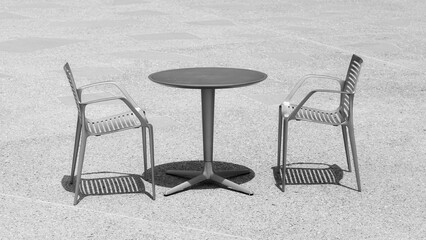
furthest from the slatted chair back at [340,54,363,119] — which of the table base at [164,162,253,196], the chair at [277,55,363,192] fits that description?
the table base at [164,162,253,196]

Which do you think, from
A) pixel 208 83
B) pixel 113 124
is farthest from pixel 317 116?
pixel 113 124

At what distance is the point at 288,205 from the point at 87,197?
157cm

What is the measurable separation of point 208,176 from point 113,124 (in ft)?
2.91

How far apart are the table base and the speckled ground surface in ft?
0.22

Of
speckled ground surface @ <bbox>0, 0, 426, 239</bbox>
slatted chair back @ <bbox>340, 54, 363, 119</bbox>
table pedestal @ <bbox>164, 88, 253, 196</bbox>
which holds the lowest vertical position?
speckled ground surface @ <bbox>0, 0, 426, 239</bbox>

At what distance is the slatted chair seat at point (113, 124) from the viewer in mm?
6453

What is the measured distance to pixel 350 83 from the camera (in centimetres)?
671

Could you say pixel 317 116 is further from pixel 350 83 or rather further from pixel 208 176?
pixel 208 176

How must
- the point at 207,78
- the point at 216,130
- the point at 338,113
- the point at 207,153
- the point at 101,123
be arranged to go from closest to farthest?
the point at 207,78, the point at 101,123, the point at 207,153, the point at 338,113, the point at 216,130

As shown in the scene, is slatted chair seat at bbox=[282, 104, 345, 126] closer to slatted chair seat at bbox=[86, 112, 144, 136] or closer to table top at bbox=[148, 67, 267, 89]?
table top at bbox=[148, 67, 267, 89]

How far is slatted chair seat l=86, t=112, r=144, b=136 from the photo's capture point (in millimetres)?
6453

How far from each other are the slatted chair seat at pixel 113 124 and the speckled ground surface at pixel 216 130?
522 mm

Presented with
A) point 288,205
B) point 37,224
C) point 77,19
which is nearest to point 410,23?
point 77,19

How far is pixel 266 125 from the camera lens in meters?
8.68
